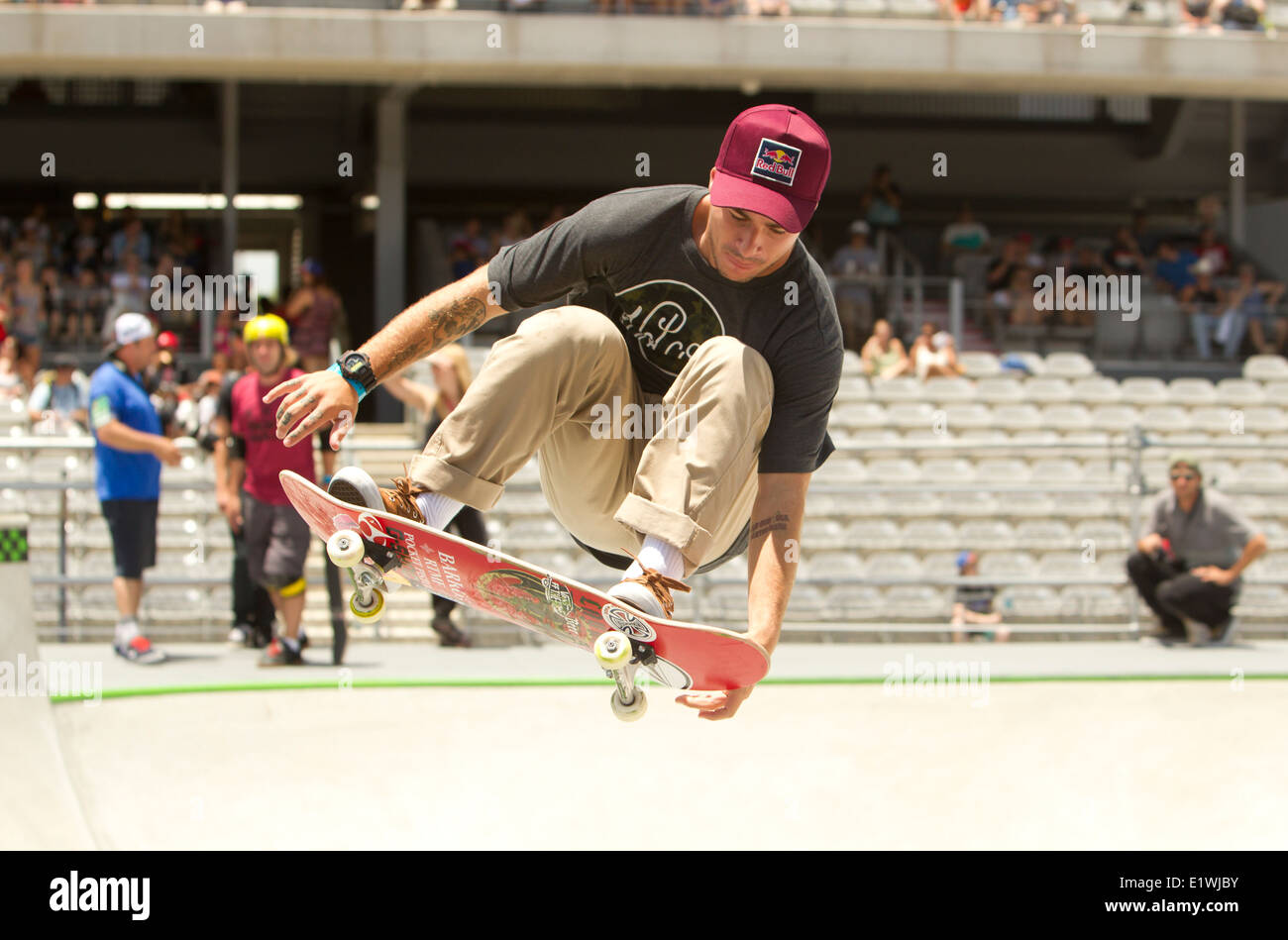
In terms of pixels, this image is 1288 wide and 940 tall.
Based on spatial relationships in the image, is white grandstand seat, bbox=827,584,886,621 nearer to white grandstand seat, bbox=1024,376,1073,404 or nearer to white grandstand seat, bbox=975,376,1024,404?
white grandstand seat, bbox=975,376,1024,404

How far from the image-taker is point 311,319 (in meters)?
12.2

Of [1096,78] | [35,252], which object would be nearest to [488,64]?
[35,252]

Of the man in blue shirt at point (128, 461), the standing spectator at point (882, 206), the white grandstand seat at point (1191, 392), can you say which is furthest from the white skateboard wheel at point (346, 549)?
the standing spectator at point (882, 206)

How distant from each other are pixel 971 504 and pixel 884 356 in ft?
8.06

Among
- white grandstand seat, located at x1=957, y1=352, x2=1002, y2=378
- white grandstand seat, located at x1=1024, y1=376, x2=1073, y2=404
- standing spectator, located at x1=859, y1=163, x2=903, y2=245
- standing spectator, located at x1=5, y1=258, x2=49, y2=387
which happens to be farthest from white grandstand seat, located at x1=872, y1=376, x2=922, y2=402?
standing spectator, located at x1=5, y1=258, x2=49, y2=387

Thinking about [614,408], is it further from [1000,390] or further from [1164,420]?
[1164,420]

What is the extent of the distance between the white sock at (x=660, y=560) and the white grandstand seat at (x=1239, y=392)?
1007cm

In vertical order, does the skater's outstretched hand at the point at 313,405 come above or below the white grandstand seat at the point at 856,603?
above

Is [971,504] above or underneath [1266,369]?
underneath

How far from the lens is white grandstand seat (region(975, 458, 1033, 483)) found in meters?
10.0

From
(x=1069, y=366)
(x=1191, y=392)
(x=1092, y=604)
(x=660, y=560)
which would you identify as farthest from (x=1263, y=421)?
(x=660, y=560)

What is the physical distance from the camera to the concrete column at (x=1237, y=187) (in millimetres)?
17141

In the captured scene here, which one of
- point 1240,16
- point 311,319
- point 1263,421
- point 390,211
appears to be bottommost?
point 1263,421

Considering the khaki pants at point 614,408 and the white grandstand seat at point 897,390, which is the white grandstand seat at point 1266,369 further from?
the khaki pants at point 614,408
